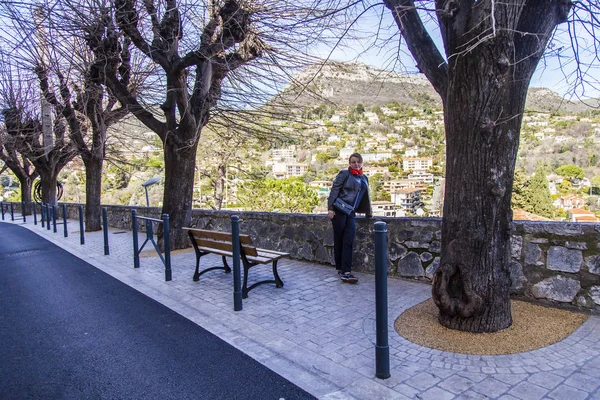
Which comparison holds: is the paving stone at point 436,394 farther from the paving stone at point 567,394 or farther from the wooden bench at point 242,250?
the wooden bench at point 242,250

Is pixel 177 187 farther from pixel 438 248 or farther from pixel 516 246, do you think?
pixel 516 246

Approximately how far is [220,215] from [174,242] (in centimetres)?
124

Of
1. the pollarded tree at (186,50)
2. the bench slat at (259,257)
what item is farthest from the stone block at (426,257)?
the pollarded tree at (186,50)

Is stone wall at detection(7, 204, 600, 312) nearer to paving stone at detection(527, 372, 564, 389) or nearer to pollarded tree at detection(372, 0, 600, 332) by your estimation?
pollarded tree at detection(372, 0, 600, 332)

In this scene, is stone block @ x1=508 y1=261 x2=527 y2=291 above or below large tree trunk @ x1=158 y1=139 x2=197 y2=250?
below

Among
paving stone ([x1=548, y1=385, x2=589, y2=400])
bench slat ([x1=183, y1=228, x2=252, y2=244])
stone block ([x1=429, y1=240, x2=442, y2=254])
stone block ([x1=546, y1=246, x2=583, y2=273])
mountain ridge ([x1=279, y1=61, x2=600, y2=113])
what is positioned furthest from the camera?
stone block ([x1=429, y1=240, x2=442, y2=254])

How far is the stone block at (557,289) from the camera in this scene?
13.2ft

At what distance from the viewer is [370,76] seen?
535cm

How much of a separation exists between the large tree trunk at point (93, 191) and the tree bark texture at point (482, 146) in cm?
1363

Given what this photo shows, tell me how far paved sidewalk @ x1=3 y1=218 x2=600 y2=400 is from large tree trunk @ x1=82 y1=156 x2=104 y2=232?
9573 millimetres

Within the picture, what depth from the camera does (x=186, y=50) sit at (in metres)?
9.36

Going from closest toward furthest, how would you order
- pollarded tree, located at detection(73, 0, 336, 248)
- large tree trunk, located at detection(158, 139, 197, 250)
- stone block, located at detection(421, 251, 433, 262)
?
stone block, located at detection(421, 251, 433, 262) < pollarded tree, located at detection(73, 0, 336, 248) < large tree trunk, located at detection(158, 139, 197, 250)

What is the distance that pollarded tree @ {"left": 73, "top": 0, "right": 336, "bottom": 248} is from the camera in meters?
7.89

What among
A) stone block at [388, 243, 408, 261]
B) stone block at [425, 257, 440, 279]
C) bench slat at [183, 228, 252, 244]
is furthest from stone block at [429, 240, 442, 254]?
bench slat at [183, 228, 252, 244]
